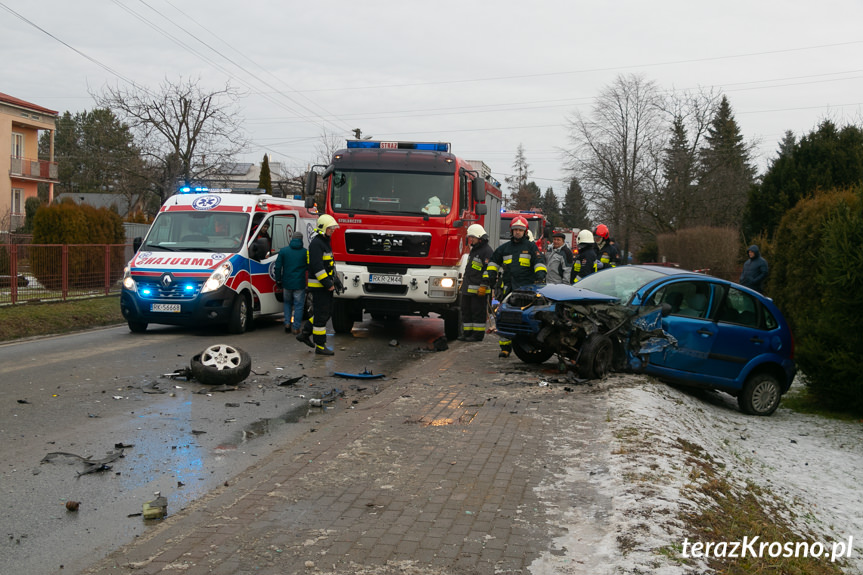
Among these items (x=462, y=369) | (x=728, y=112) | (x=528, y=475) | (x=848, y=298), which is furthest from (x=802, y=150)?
(x=728, y=112)

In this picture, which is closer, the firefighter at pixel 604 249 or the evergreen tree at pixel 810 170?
the firefighter at pixel 604 249

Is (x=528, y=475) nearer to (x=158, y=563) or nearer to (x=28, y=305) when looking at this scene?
(x=158, y=563)

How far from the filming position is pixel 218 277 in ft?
43.8

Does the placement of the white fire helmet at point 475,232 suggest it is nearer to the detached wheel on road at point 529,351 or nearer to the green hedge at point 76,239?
the detached wheel on road at point 529,351

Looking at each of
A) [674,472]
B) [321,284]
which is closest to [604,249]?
[321,284]

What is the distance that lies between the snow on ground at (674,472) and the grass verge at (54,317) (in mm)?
10715

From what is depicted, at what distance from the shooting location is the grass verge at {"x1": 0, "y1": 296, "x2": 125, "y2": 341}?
14031mm

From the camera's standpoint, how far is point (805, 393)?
11352 mm

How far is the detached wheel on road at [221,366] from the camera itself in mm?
8945

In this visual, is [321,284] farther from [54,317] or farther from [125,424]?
[54,317]

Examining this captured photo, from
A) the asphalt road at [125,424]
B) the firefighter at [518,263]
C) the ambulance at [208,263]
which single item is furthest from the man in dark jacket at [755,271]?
the ambulance at [208,263]

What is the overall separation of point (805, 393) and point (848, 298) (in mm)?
2451

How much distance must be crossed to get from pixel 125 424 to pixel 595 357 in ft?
16.7
